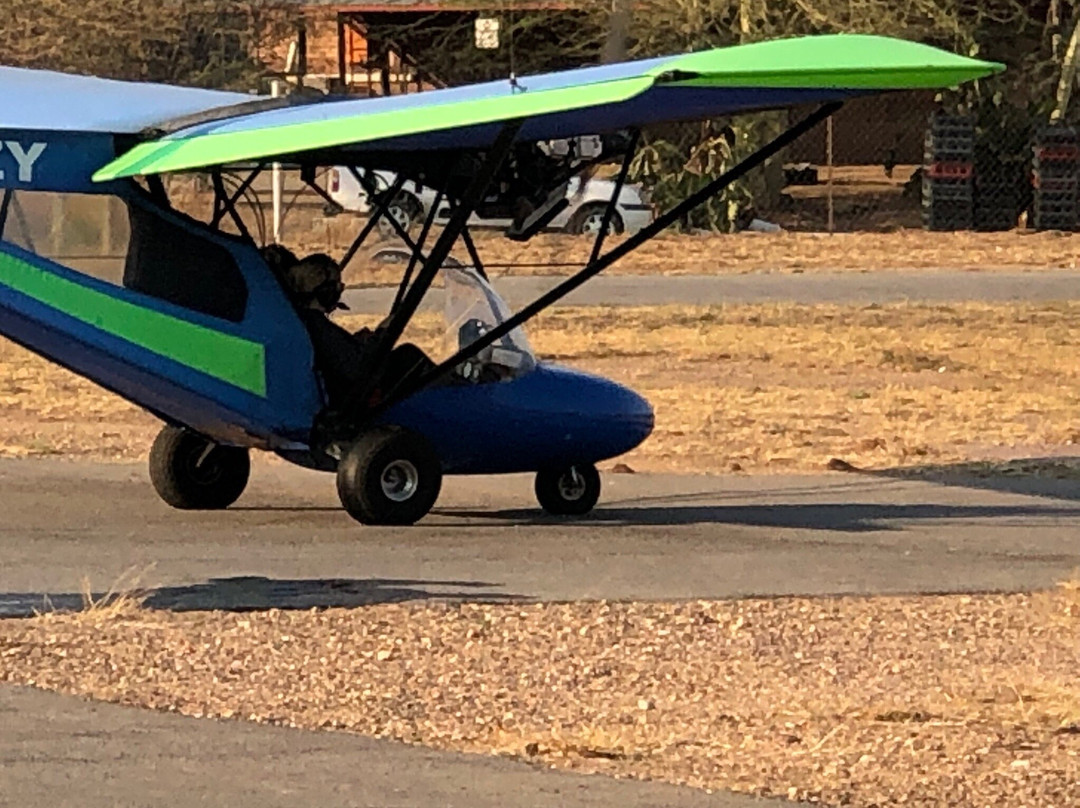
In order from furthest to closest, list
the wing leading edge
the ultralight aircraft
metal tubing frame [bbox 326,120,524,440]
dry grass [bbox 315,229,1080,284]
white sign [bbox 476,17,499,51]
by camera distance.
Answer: white sign [bbox 476,17,499,51], dry grass [bbox 315,229,1080,284], metal tubing frame [bbox 326,120,524,440], the ultralight aircraft, the wing leading edge

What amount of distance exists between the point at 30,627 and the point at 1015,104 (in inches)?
1290

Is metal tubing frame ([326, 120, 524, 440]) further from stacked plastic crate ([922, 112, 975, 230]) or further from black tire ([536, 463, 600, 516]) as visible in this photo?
stacked plastic crate ([922, 112, 975, 230])

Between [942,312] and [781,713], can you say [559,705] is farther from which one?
[942,312]

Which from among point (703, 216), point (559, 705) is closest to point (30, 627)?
point (559, 705)

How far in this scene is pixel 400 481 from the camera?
42.8ft

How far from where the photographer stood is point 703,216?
37.7 metres

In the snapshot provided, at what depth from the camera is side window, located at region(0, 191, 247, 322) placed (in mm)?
12500

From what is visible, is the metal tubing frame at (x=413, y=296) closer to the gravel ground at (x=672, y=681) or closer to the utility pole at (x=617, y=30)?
the gravel ground at (x=672, y=681)

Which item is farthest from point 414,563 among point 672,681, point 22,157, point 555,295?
point 672,681

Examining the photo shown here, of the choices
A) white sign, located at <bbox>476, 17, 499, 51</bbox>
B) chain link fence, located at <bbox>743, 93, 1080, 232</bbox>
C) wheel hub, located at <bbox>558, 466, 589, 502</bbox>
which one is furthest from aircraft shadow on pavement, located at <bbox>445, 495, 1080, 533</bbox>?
white sign, located at <bbox>476, 17, 499, 51</bbox>

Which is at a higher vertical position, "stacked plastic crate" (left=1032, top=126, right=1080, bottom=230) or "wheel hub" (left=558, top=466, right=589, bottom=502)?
"stacked plastic crate" (left=1032, top=126, right=1080, bottom=230)

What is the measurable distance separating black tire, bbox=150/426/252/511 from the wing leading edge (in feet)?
5.84

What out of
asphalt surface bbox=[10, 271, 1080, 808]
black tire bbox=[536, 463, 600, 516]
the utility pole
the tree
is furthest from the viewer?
the tree

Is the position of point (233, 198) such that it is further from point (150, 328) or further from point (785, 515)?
point (785, 515)
